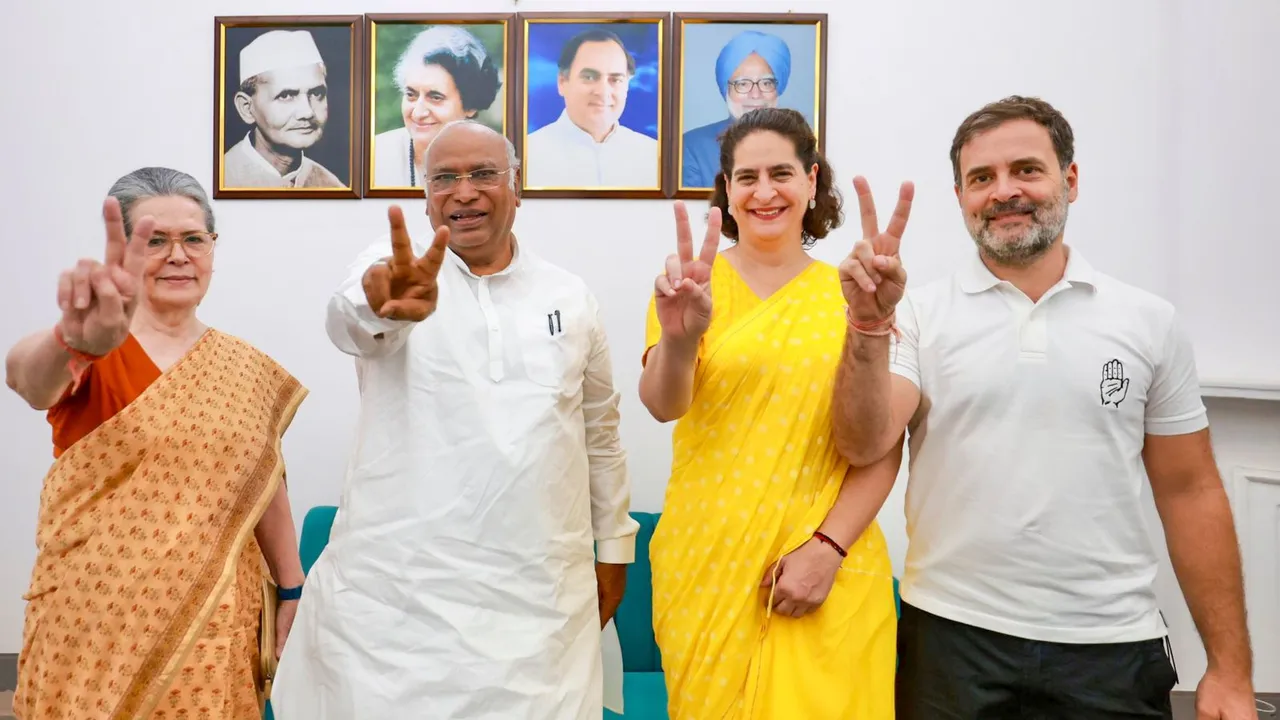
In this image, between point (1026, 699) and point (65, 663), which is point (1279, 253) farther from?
point (65, 663)

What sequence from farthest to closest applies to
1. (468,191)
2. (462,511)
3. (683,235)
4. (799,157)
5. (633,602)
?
(633,602)
(799,157)
(468,191)
(462,511)
(683,235)

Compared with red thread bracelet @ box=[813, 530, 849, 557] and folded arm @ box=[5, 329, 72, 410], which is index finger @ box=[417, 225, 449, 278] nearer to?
folded arm @ box=[5, 329, 72, 410]

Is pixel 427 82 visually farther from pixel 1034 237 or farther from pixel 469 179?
pixel 1034 237

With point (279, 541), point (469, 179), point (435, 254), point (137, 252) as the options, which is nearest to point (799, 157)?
point (469, 179)

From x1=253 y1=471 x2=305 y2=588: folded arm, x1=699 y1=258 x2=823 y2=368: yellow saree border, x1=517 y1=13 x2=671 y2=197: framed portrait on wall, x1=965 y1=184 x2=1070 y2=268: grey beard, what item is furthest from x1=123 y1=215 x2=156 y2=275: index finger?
x1=517 y1=13 x2=671 y2=197: framed portrait on wall

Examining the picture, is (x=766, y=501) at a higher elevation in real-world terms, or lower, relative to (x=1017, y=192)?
lower

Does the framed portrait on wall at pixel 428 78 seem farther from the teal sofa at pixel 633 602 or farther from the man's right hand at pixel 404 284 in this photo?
the man's right hand at pixel 404 284

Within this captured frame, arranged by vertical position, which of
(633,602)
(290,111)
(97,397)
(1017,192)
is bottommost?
(633,602)

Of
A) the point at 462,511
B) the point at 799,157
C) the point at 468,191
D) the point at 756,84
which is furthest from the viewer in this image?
the point at 756,84

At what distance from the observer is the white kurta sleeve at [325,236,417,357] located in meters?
1.36

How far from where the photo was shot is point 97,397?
58.1 inches

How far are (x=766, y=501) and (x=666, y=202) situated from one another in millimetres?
1356

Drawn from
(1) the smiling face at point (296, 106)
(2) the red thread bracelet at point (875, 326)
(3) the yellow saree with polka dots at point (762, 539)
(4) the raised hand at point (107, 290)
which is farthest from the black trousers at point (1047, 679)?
(1) the smiling face at point (296, 106)

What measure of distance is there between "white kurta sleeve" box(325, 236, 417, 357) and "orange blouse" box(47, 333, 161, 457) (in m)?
0.39
